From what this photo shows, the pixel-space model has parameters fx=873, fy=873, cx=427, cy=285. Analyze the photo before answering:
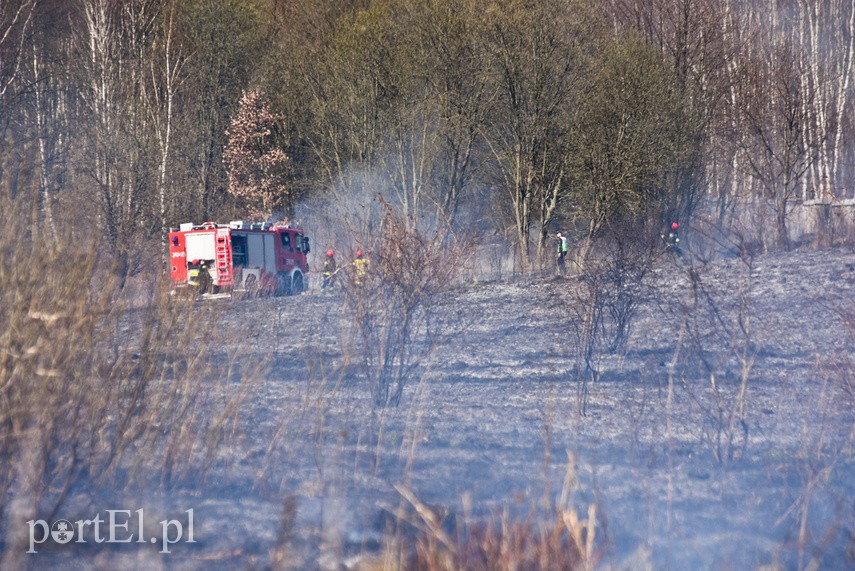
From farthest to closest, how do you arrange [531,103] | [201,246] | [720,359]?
[531,103] → [201,246] → [720,359]

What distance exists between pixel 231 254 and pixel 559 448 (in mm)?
12410

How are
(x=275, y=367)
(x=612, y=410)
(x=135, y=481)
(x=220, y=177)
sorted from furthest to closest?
(x=220, y=177), (x=275, y=367), (x=612, y=410), (x=135, y=481)

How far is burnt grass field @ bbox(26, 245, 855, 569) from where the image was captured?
5.04 meters

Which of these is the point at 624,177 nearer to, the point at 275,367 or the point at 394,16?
the point at 394,16

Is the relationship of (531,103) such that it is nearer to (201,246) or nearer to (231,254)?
(231,254)

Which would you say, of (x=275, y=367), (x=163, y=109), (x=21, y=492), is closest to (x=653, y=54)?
(x=163, y=109)

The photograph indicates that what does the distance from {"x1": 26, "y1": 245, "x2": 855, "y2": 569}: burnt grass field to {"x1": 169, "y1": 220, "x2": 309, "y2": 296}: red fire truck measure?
6.26 meters

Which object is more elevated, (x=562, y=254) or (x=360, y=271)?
(x=562, y=254)

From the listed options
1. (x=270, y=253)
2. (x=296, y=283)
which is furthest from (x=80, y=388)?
(x=296, y=283)

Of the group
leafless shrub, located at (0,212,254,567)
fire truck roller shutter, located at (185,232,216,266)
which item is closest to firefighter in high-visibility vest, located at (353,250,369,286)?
leafless shrub, located at (0,212,254,567)

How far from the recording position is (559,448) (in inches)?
281

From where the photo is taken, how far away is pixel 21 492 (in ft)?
16.8

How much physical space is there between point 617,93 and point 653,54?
90.4 inches

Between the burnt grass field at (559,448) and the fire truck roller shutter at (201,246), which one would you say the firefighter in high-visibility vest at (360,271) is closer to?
the burnt grass field at (559,448)
